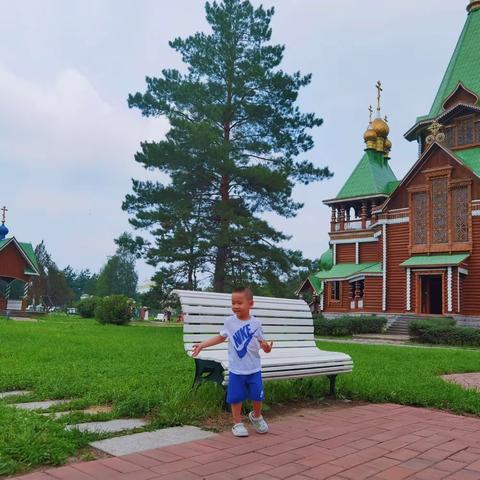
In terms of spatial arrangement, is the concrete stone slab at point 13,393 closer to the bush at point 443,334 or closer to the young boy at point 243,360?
the young boy at point 243,360

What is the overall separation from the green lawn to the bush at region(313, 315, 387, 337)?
1146 centimetres

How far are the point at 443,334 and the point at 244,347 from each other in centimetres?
1575

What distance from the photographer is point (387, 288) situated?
2716cm

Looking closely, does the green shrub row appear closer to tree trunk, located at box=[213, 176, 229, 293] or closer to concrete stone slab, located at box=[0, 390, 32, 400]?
tree trunk, located at box=[213, 176, 229, 293]

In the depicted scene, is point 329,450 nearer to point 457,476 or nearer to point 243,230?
point 457,476

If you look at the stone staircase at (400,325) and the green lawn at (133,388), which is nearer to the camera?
the green lawn at (133,388)

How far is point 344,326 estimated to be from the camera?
71.0 feet

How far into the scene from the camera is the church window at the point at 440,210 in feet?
82.7

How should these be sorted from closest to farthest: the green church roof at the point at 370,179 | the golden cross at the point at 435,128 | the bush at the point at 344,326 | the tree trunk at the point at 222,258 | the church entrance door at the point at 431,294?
1. the tree trunk at the point at 222,258
2. the bush at the point at 344,326
3. the golden cross at the point at 435,128
4. the church entrance door at the point at 431,294
5. the green church roof at the point at 370,179

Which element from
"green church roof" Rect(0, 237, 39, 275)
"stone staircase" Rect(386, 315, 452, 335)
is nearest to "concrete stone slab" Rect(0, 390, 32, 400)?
"stone staircase" Rect(386, 315, 452, 335)

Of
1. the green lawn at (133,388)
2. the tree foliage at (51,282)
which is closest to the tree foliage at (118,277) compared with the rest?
the tree foliage at (51,282)

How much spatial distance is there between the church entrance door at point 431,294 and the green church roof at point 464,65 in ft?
31.2

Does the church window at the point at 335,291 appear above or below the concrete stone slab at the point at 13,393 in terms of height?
above

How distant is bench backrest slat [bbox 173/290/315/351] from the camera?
514 centimetres
